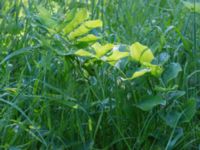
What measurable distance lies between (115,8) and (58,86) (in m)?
0.80

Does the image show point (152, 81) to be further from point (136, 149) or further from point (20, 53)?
point (20, 53)

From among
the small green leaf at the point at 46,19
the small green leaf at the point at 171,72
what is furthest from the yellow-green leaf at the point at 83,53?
the small green leaf at the point at 171,72

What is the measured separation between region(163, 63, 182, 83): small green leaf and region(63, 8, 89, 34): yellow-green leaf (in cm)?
33

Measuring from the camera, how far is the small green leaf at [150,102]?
1.80m

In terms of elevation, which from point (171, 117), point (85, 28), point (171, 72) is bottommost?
point (171, 117)

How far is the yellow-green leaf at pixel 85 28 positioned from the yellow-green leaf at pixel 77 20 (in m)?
0.01

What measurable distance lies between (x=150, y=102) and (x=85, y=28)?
317mm

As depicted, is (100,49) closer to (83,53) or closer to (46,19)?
(83,53)

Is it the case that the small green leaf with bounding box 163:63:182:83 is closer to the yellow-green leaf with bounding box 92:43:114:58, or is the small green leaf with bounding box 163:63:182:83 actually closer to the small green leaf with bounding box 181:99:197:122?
the small green leaf with bounding box 181:99:197:122

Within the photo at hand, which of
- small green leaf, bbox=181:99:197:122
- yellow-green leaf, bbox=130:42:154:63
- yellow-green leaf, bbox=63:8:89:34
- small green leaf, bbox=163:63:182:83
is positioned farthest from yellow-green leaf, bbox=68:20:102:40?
small green leaf, bbox=181:99:197:122

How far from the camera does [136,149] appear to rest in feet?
6.12

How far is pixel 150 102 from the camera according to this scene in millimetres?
1828

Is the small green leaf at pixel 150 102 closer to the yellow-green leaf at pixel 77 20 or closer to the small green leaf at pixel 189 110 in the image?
the small green leaf at pixel 189 110

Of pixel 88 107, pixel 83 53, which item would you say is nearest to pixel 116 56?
pixel 83 53
